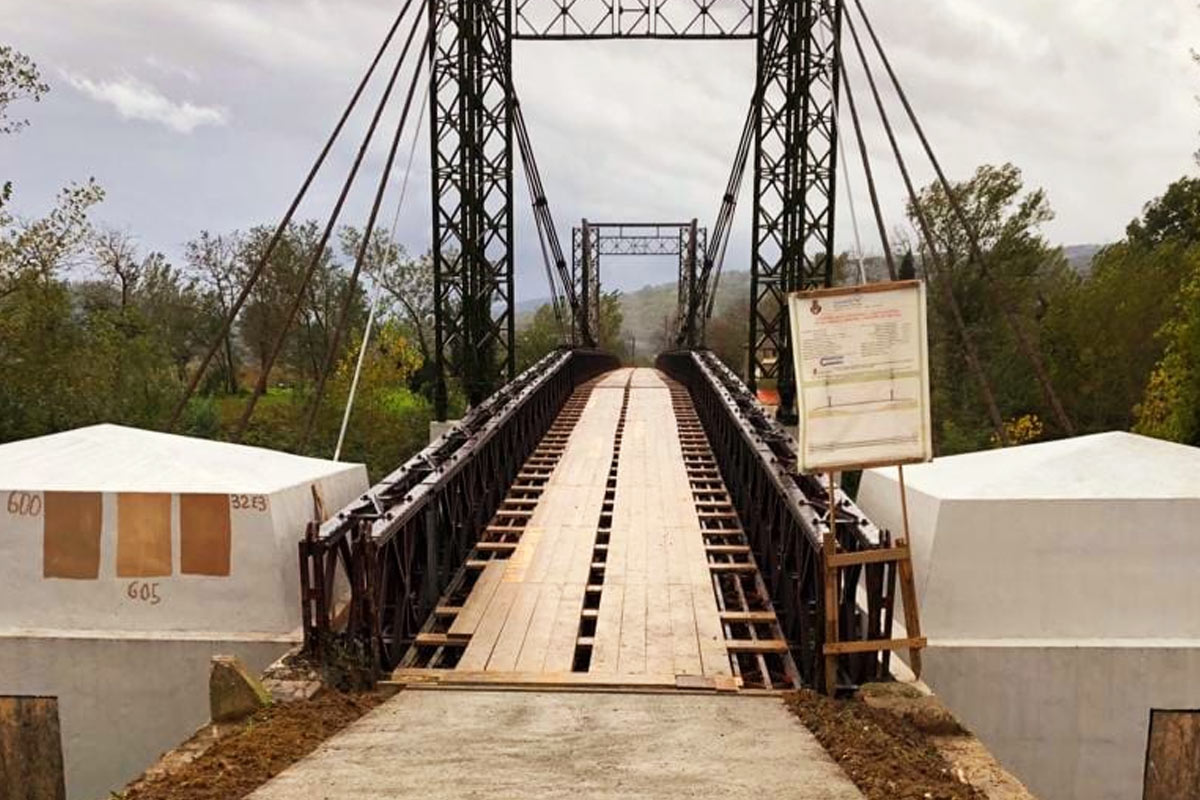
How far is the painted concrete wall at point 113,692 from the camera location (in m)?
7.07

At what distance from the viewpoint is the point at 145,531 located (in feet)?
23.5

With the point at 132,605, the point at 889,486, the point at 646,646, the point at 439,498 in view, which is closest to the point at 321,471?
the point at 439,498

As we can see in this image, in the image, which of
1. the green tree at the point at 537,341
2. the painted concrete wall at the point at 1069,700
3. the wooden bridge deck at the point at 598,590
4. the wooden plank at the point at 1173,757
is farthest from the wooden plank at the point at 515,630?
the green tree at the point at 537,341

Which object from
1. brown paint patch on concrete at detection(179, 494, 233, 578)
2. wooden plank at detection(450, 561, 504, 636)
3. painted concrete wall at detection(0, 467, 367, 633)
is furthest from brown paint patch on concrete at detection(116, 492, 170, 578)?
wooden plank at detection(450, 561, 504, 636)

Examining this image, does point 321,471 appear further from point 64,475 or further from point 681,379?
point 681,379

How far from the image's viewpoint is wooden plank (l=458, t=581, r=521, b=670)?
20.1ft

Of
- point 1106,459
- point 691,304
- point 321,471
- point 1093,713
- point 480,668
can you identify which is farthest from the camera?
point 691,304

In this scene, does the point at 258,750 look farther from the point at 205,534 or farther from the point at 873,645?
the point at 873,645

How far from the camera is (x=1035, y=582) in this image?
7082 mm

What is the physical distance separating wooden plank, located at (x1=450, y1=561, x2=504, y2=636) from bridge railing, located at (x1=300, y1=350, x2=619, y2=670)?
305 millimetres

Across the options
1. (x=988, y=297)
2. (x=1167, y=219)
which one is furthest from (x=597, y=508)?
(x=1167, y=219)

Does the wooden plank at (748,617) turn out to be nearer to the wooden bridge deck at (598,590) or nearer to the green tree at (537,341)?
the wooden bridge deck at (598,590)

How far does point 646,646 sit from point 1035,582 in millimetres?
3356

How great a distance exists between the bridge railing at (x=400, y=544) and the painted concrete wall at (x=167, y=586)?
1.25 feet
